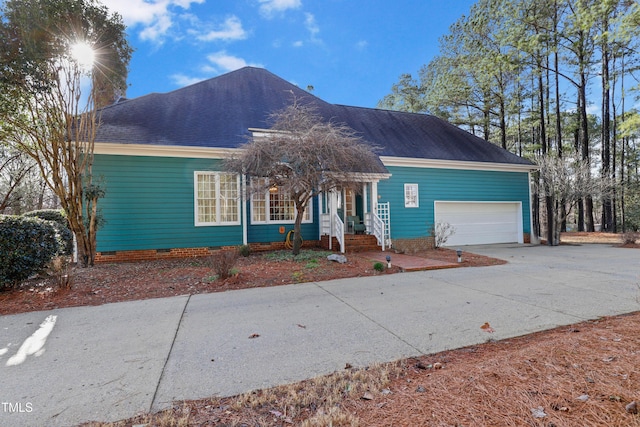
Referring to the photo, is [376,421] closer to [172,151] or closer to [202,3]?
[172,151]

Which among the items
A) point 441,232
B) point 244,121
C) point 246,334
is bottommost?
point 246,334

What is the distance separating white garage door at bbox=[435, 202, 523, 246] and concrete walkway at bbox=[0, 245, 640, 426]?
7.05m

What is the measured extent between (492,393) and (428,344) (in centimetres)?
121

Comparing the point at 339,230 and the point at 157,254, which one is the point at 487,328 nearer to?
the point at 339,230

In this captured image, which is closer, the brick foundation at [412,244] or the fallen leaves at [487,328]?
the fallen leaves at [487,328]

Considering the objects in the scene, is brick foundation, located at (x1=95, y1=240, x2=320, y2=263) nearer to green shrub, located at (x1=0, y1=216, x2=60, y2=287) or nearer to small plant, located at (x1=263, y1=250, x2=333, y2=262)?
small plant, located at (x1=263, y1=250, x2=333, y2=262)

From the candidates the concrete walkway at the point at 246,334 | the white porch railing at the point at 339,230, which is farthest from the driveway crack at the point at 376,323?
the white porch railing at the point at 339,230

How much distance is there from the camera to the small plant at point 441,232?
1215 centimetres

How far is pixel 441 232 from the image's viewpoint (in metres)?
12.3

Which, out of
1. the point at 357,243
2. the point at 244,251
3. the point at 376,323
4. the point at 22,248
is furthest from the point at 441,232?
the point at 22,248

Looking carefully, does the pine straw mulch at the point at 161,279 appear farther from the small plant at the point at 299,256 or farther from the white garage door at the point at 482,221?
the white garage door at the point at 482,221

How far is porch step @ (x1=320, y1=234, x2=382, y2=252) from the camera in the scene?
35.0 ft

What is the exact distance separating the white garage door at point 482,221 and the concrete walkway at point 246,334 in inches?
278

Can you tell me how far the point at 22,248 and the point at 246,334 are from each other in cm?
528
